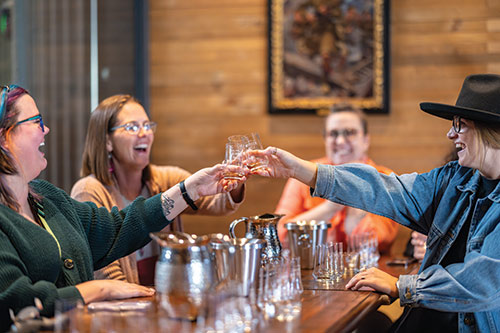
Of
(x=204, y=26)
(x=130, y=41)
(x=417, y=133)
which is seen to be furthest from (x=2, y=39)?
(x=417, y=133)

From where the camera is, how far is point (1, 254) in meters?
1.66

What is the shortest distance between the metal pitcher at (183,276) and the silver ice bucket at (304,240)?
98 centimetres

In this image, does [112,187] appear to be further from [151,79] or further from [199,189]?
[151,79]

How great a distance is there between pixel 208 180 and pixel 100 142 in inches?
32.0

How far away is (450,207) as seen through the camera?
218cm

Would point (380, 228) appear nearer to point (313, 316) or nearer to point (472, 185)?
point (472, 185)

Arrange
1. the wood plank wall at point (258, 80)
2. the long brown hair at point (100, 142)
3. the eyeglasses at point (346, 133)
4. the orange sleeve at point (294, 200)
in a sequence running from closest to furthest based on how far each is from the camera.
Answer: the long brown hair at point (100, 142) < the orange sleeve at point (294, 200) < the eyeglasses at point (346, 133) < the wood plank wall at point (258, 80)

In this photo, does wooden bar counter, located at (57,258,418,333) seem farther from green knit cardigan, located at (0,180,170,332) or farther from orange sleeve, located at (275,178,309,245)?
orange sleeve, located at (275,178,309,245)

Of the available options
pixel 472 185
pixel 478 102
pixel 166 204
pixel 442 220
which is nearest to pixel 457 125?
pixel 478 102

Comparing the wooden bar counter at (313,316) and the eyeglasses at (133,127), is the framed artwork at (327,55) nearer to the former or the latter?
the eyeglasses at (133,127)

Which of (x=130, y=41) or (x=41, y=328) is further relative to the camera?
(x=130, y=41)

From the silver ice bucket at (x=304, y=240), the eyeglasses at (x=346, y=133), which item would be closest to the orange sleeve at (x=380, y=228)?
the eyeglasses at (x=346, y=133)

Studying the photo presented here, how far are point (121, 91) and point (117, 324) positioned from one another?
319 centimetres

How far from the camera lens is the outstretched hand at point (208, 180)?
90.4 inches
